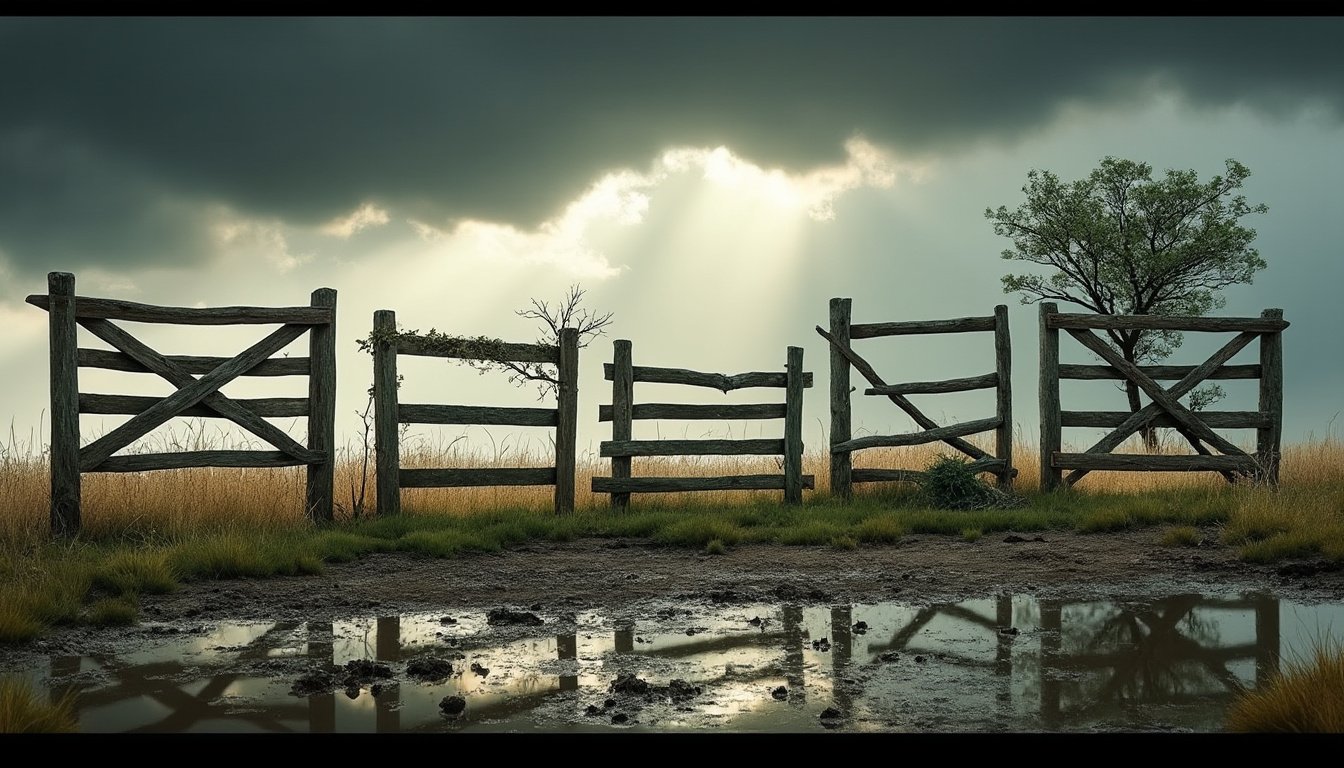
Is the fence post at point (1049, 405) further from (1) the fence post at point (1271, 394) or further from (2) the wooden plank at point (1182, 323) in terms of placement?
(1) the fence post at point (1271, 394)

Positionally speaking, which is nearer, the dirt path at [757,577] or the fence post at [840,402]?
the dirt path at [757,577]

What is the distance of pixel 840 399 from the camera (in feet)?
49.8

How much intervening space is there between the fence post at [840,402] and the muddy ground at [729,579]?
3.85 meters

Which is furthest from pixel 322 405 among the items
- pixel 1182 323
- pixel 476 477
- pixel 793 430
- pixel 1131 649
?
pixel 1182 323

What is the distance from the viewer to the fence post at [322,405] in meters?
13.1

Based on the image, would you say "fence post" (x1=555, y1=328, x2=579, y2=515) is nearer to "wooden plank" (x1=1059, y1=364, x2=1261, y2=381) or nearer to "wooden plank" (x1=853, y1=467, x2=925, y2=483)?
"wooden plank" (x1=853, y1=467, x2=925, y2=483)

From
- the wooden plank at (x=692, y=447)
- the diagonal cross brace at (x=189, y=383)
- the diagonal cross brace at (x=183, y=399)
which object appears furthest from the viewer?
the wooden plank at (x=692, y=447)

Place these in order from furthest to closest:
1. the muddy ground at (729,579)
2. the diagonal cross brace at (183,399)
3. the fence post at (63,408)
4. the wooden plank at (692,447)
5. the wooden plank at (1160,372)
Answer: the wooden plank at (1160,372) < the wooden plank at (692,447) < the diagonal cross brace at (183,399) < the fence post at (63,408) < the muddy ground at (729,579)

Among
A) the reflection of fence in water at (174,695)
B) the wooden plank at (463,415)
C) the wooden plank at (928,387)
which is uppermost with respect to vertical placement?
the wooden plank at (928,387)

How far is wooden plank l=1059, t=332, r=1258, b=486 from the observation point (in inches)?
603

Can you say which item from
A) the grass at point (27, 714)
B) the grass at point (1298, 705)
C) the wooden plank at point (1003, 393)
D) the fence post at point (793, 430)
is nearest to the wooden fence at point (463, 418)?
the fence post at point (793, 430)

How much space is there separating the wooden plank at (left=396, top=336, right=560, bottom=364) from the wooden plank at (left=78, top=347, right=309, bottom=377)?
4.15 ft

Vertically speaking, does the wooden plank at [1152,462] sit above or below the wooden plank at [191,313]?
below
